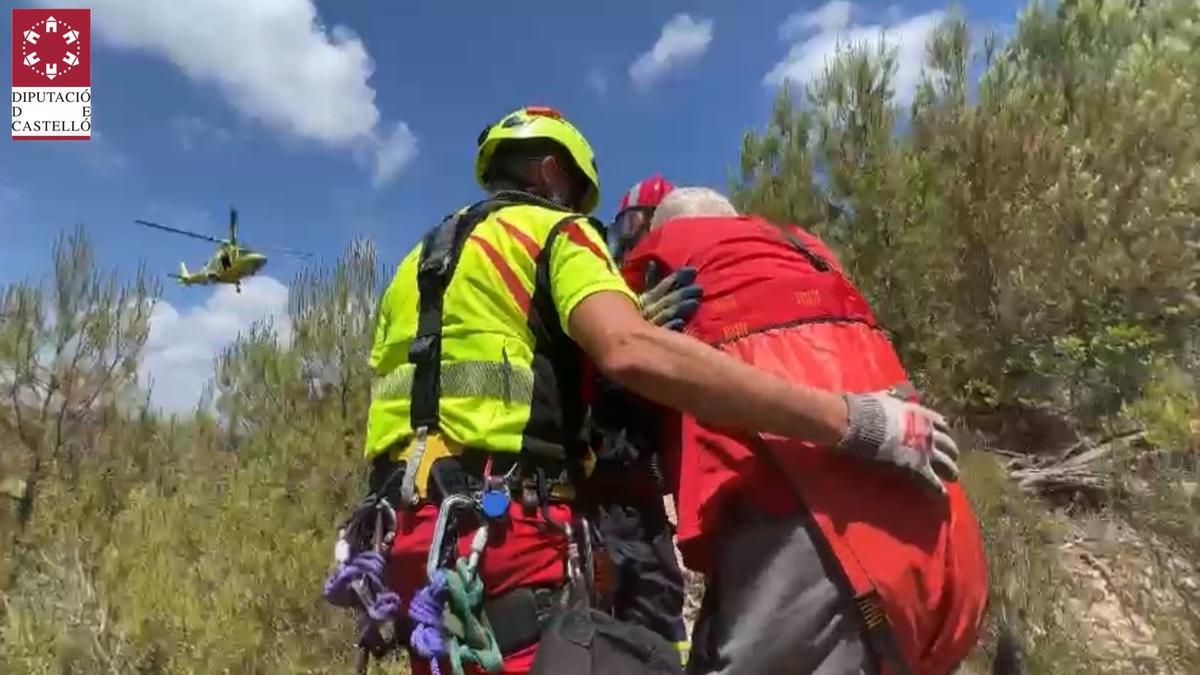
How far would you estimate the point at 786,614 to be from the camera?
183 centimetres

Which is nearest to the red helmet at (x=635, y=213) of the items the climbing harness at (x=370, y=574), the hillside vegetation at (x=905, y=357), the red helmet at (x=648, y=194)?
the red helmet at (x=648, y=194)

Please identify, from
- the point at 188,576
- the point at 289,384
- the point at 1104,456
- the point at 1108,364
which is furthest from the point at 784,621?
the point at 289,384

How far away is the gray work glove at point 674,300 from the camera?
6.65 ft

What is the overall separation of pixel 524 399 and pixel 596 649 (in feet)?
1.60

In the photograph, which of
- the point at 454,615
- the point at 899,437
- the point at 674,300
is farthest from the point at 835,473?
the point at 454,615

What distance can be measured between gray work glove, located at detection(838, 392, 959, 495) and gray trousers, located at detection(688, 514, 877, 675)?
185mm

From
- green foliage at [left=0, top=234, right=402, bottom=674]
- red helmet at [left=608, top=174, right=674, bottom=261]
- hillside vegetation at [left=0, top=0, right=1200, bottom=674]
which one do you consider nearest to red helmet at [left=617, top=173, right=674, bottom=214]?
red helmet at [left=608, top=174, right=674, bottom=261]

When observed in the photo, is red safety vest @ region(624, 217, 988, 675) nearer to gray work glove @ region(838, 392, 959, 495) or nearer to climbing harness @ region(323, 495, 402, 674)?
gray work glove @ region(838, 392, 959, 495)

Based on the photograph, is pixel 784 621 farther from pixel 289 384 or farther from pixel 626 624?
pixel 289 384

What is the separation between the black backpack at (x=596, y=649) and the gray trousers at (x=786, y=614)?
0.12 meters

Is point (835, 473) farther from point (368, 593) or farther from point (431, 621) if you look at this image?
point (368, 593)

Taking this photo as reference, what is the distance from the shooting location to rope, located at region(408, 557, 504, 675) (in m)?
1.89

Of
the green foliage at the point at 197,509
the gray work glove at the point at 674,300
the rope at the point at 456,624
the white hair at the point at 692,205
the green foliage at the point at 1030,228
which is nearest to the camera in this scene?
the rope at the point at 456,624

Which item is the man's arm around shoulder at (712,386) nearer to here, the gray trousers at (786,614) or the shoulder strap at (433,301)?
the gray trousers at (786,614)
